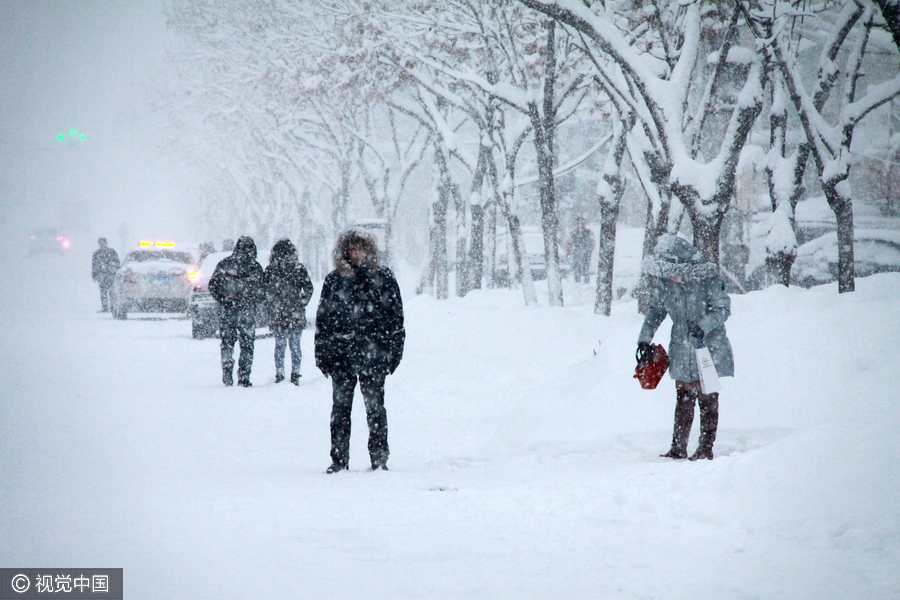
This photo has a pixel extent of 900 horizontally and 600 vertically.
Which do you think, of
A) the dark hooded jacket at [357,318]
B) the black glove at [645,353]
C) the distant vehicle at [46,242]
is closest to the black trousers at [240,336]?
the dark hooded jacket at [357,318]

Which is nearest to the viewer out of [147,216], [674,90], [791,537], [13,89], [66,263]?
[791,537]

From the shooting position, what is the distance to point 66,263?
51.5 m

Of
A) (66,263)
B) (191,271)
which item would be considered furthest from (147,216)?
(191,271)

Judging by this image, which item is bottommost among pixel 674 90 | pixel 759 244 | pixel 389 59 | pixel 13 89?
pixel 759 244

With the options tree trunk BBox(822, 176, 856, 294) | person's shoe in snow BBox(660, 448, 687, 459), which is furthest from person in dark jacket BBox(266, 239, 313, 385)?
tree trunk BBox(822, 176, 856, 294)

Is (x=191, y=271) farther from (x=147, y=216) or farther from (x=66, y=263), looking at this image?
(x=147, y=216)

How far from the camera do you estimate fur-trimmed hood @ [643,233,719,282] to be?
6031 millimetres

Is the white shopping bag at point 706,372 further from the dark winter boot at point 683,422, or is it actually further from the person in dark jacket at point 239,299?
the person in dark jacket at point 239,299

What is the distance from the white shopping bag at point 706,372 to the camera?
5875mm

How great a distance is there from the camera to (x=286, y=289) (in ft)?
33.6

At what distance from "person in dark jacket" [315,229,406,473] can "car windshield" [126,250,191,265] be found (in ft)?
45.9

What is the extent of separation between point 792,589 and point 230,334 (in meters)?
7.92

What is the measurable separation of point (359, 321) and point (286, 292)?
459 cm

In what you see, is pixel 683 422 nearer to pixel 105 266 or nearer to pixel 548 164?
pixel 548 164
